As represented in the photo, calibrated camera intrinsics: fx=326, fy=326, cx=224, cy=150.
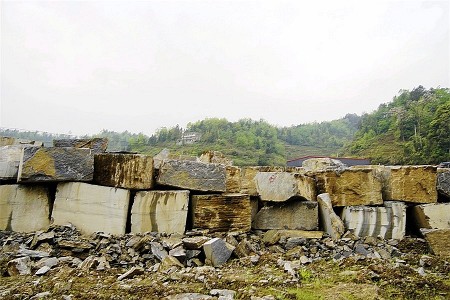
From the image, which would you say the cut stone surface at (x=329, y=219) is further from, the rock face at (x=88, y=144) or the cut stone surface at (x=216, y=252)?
the rock face at (x=88, y=144)

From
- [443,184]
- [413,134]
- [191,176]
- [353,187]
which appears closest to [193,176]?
[191,176]

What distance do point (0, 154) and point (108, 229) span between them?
1.84 meters

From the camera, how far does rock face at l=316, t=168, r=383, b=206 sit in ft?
16.1

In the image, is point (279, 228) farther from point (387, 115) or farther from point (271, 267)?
point (387, 115)

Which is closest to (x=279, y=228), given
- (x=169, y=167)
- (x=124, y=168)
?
(x=169, y=167)

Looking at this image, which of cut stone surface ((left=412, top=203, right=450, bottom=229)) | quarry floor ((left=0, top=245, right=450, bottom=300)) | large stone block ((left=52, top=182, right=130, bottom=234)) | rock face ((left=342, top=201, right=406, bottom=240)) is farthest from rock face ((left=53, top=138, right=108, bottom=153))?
cut stone surface ((left=412, top=203, right=450, bottom=229))

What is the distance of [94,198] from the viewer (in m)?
4.36

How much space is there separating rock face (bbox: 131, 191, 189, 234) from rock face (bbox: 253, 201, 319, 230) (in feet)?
3.81

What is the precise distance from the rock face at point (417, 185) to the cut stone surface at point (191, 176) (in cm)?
271

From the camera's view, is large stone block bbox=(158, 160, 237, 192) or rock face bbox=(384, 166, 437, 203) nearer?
large stone block bbox=(158, 160, 237, 192)

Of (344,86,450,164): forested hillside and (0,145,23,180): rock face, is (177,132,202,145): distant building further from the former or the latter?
(0,145,23,180): rock face

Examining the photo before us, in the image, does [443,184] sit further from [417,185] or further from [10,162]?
[10,162]

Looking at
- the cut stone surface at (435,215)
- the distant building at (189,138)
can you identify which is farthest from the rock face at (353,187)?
the distant building at (189,138)

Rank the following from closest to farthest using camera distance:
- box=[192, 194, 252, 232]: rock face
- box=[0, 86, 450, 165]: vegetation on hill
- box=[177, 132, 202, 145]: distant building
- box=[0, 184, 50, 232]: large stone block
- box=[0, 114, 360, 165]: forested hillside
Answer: box=[0, 184, 50, 232]: large stone block < box=[192, 194, 252, 232]: rock face < box=[0, 86, 450, 165]: vegetation on hill < box=[0, 114, 360, 165]: forested hillside < box=[177, 132, 202, 145]: distant building
